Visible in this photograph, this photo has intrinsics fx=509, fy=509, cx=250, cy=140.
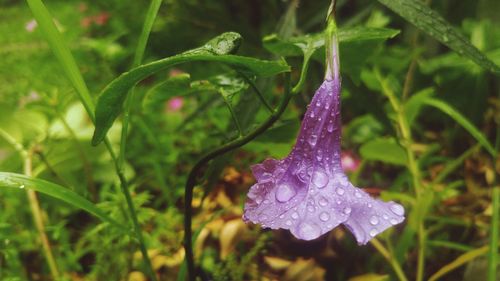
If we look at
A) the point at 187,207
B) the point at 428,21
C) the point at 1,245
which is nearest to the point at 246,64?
the point at 187,207

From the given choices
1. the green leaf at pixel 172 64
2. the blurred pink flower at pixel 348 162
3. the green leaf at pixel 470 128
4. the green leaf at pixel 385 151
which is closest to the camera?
the green leaf at pixel 172 64

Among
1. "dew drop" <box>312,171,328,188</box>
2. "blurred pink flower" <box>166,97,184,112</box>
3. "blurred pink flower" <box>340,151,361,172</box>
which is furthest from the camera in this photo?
"blurred pink flower" <box>166,97,184,112</box>

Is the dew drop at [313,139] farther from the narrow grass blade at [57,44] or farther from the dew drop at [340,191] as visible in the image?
the narrow grass blade at [57,44]

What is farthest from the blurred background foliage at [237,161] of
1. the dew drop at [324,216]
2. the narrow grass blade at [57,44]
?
the dew drop at [324,216]

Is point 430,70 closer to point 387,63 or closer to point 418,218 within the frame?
point 387,63

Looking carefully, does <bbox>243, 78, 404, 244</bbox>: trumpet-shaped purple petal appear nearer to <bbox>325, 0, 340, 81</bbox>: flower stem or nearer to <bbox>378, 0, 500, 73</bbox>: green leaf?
<bbox>325, 0, 340, 81</bbox>: flower stem

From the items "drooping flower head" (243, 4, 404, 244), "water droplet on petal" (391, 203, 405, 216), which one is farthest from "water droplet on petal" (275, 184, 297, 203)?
"water droplet on petal" (391, 203, 405, 216)
